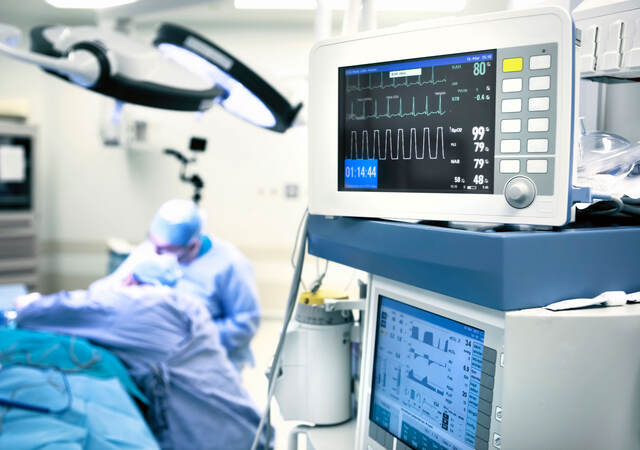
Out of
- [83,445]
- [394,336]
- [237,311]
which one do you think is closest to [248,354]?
[237,311]

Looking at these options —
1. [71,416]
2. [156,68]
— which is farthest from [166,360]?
[156,68]

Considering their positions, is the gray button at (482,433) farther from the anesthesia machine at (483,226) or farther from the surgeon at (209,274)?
the surgeon at (209,274)

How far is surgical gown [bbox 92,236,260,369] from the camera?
3.16m

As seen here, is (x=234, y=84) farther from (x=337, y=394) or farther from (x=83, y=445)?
(x=83, y=445)

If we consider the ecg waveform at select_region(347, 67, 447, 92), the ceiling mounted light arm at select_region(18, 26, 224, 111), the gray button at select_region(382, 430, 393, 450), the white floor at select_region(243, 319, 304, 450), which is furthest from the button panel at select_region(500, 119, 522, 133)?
the white floor at select_region(243, 319, 304, 450)

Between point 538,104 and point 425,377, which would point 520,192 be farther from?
point 425,377

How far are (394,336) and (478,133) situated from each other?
1.39ft

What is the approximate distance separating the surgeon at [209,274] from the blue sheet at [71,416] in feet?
3.86

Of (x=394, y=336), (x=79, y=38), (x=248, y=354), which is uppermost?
(x=79, y=38)

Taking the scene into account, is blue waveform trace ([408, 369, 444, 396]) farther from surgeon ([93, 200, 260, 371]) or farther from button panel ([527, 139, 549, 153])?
surgeon ([93, 200, 260, 371])

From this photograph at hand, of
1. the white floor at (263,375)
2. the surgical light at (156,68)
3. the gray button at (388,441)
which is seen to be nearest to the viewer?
the gray button at (388,441)

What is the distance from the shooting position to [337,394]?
124 cm

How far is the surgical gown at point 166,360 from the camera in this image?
2.18 meters

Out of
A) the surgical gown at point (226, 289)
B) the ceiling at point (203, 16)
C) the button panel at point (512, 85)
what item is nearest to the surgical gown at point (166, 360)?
the surgical gown at point (226, 289)
